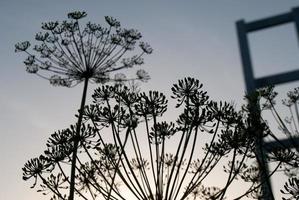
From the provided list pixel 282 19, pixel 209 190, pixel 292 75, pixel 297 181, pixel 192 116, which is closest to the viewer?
pixel 297 181

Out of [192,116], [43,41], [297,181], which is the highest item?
[43,41]

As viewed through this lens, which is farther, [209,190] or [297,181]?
[209,190]

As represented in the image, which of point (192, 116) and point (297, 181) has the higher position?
point (192, 116)

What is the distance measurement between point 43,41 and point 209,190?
5.86m

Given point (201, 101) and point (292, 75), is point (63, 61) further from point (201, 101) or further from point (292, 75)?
point (292, 75)

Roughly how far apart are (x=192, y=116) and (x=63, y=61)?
4.83 metres

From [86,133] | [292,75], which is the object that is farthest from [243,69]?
[86,133]

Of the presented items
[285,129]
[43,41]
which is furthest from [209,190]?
[43,41]

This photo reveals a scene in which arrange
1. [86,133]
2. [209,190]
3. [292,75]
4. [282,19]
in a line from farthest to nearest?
[282,19], [292,75], [209,190], [86,133]

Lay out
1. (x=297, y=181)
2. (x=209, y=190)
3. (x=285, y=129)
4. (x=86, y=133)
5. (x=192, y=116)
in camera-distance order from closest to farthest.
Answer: (x=297, y=181), (x=192, y=116), (x=86, y=133), (x=285, y=129), (x=209, y=190)

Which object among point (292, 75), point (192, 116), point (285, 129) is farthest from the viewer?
point (292, 75)

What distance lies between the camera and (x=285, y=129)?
7.86 m

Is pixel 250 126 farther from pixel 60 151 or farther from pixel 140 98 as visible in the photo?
pixel 60 151

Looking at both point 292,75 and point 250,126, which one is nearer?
point 250,126
